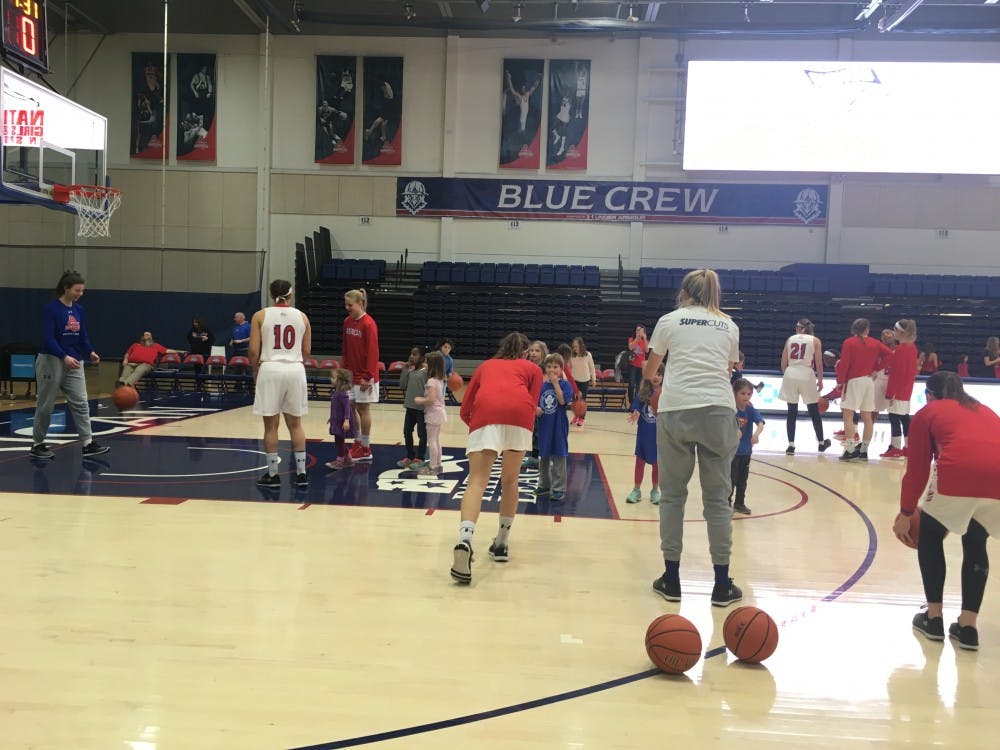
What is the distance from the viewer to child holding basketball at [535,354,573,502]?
6.30 metres

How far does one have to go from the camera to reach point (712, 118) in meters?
18.5

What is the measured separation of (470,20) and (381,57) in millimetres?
2472

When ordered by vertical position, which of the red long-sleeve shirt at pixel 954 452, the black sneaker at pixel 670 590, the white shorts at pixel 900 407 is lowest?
the black sneaker at pixel 670 590

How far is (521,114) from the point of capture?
1964 centimetres

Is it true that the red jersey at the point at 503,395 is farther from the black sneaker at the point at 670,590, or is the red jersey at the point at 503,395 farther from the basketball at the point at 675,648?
the basketball at the point at 675,648

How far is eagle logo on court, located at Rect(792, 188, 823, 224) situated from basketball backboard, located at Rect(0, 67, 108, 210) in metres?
15.5

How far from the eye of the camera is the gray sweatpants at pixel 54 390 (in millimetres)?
7477

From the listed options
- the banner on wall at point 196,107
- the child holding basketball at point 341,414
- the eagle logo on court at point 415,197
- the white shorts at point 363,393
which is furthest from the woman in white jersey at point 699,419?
the banner on wall at point 196,107

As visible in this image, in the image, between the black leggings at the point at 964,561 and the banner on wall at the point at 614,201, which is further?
the banner on wall at the point at 614,201

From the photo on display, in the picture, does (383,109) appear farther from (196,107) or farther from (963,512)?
(963,512)

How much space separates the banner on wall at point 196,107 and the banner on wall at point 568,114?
859 centimetres

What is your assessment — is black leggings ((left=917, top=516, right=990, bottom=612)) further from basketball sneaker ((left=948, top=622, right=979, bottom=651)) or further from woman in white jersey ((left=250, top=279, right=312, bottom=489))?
woman in white jersey ((left=250, top=279, right=312, bottom=489))

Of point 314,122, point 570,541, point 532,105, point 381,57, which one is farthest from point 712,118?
point 570,541

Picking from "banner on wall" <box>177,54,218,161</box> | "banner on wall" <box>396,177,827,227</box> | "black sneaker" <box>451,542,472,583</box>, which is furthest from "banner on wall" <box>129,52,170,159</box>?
"black sneaker" <box>451,542,472,583</box>
